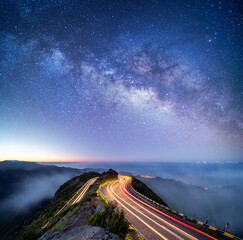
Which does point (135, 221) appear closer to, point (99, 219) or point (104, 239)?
point (99, 219)

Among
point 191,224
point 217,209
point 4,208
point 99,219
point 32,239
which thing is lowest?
point 217,209

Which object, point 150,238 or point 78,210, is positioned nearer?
point 150,238

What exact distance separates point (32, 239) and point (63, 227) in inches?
115

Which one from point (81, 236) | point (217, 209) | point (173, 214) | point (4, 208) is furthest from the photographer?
point (217, 209)

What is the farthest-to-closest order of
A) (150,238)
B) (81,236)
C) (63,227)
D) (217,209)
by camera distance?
(217,209)
(63,227)
(150,238)
(81,236)

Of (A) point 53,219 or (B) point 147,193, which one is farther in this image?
(B) point 147,193

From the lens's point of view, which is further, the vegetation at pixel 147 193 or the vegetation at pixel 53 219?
the vegetation at pixel 147 193

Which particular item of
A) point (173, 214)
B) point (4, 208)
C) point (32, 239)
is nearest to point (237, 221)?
point (173, 214)

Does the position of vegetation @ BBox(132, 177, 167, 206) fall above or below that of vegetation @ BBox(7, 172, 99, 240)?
below

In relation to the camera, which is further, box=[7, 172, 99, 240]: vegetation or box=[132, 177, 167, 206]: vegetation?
box=[132, 177, 167, 206]: vegetation

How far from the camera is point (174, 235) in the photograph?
8.51 m

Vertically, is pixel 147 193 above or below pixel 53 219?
below

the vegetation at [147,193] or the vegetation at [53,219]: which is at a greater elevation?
the vegetation at [53,219]

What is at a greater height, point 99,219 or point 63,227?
point 99,219
